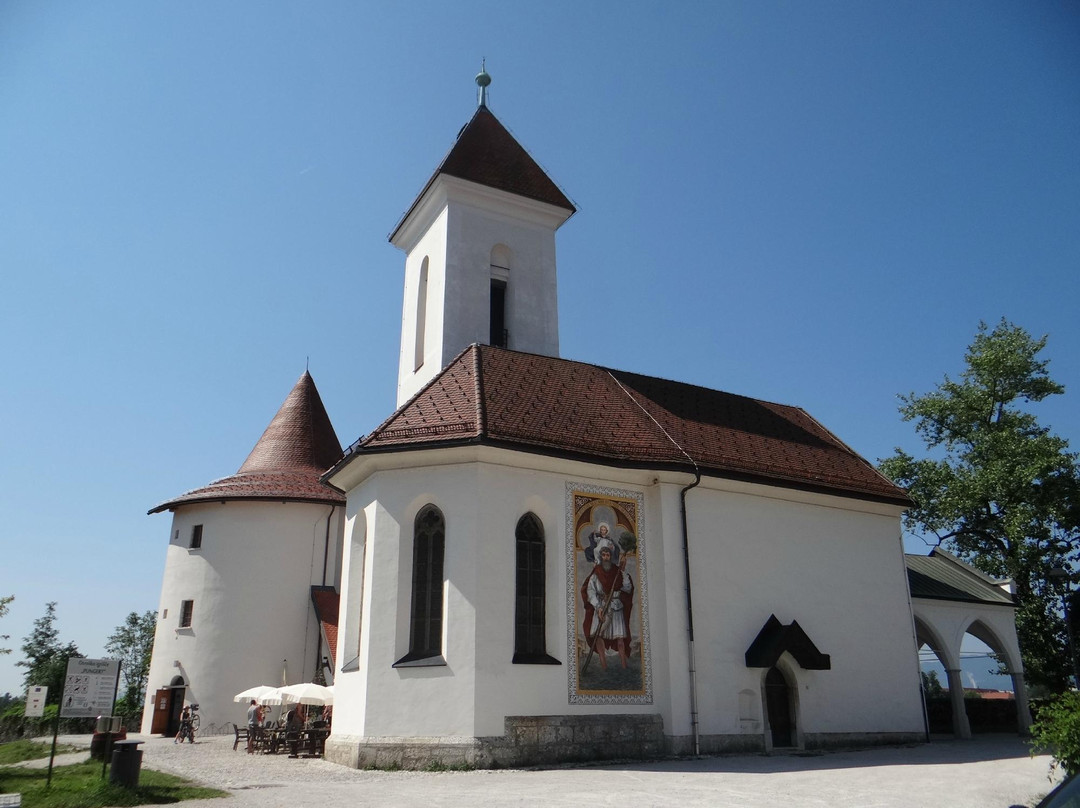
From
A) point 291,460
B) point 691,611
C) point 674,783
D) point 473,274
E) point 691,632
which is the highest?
point 473,274

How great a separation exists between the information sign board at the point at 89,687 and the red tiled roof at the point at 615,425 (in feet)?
19.0

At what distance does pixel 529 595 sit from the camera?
1656 centimetres

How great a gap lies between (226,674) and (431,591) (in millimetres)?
13462

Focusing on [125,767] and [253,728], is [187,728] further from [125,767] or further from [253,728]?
[125,767]

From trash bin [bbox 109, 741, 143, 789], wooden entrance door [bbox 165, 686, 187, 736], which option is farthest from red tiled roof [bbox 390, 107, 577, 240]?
trash bin [bbox 109, 741, 143, 789]

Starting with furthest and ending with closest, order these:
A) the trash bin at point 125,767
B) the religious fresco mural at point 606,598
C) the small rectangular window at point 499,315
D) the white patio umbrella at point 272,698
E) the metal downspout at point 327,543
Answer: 1. the metal downspout at point 327,543
2. the small rectangular window at point 499,315
3. the white patio umbrella at point 272,698
4. the religious fresco mural at point 606,598
5. the trash bin at point 125,767

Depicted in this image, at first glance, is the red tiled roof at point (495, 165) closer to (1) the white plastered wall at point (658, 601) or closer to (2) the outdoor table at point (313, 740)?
(1) the white plastered wall at point (658, 601)

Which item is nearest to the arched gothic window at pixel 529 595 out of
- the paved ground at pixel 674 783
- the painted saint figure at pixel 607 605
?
the painted saint figure at pixel 607 605

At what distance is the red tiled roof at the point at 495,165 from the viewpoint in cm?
2455

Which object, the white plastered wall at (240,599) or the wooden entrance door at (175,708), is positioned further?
the white plastered wall at (240,599)

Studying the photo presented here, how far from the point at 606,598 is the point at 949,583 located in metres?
13.9

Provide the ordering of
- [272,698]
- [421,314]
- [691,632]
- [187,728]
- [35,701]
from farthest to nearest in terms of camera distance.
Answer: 1. [421,314]
2. [187,728]
3. [272,698]
4. [691,632]
5. [35,701]

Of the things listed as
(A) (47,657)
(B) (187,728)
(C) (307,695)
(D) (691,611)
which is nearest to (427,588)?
(D) (691,611)

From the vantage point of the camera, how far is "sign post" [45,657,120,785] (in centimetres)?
1315
